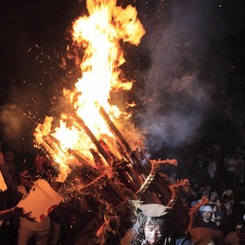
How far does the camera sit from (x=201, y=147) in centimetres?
1311

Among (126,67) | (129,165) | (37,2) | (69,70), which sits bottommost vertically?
(129,165)

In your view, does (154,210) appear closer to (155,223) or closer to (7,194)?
(155,223)

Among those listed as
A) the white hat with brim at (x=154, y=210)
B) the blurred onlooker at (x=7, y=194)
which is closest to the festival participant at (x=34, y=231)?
the blurred onlooker at (x=7, y=194)

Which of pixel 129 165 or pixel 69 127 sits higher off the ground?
pixel 69 127

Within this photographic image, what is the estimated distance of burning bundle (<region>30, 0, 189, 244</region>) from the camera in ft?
12.4

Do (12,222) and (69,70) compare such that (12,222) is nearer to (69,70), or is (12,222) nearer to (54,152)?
(54,152)

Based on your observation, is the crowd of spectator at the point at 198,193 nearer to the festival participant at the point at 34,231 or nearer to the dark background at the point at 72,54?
the festival participant at the point at 34,231

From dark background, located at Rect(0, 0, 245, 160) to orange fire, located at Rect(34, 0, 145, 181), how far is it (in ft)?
7.34

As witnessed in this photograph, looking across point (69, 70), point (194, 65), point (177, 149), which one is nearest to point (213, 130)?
point (177, 149)

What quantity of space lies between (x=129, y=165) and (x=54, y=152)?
162 centimetres

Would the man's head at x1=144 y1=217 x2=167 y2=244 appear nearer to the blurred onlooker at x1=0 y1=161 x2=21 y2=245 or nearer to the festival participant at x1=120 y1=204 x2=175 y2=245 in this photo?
the festival participant at x1=120 y1=204 x2=175 y2=245

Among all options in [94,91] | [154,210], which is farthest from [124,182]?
[94,91]

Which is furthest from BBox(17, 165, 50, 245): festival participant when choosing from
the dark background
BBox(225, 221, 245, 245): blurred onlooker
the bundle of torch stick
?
the dark background

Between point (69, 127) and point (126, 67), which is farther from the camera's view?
point (126, 67)
